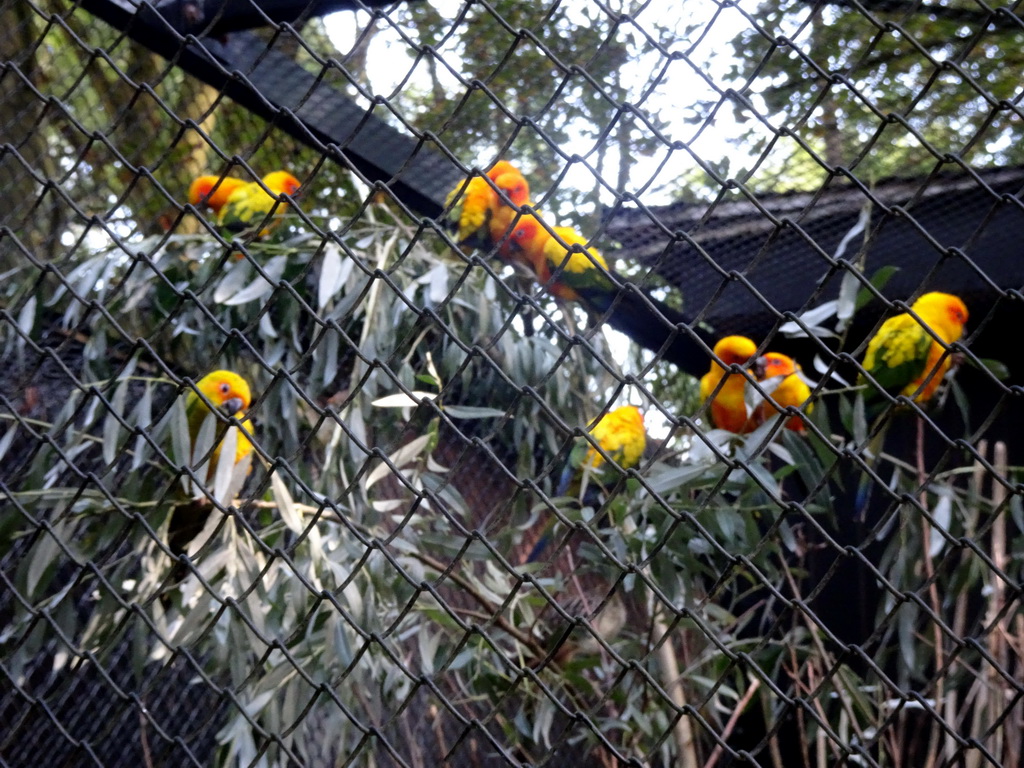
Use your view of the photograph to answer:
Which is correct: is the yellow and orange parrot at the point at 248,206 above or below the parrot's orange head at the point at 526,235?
below

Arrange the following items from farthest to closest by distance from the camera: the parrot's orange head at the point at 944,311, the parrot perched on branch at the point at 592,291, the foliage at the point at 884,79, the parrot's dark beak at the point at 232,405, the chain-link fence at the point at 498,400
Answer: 1. the parrot perched on branch at the point at 592,291
2. the parrot's orange head at the point at 944,311
3. the parrot's dark beak at the point at 232,405
4. the foliage at the point at 884,79
5. the chain-link fence at the point at 498,400

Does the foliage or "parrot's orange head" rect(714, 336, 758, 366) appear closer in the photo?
the foliage

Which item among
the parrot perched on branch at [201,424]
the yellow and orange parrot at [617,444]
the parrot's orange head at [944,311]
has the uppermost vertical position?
the parrot's orange head at [944,311]

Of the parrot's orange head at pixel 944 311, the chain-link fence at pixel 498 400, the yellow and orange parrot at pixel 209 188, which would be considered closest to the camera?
the chain-link fence at pixel 498 400

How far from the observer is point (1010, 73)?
4.77 ft

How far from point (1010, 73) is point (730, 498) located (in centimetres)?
92

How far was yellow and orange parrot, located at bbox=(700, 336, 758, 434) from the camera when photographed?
180 centimetres

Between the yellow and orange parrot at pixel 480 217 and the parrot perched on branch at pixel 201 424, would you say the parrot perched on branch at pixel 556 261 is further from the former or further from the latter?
the parrot perched on branch at pixel 201 424

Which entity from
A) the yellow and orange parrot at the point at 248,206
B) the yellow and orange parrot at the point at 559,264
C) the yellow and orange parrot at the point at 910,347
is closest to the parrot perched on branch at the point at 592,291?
the yellow and orange parrot at the point at 559,264

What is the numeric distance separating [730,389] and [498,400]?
56 cm

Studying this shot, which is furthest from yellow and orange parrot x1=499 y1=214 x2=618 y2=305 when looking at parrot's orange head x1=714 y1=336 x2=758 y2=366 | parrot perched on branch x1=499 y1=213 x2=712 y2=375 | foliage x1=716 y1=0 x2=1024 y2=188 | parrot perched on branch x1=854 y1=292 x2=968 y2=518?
parrot perched on branch x1=854 y1=292 x2=968 y2=518

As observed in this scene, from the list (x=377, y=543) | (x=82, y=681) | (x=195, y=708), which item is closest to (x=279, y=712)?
(x=377, y=543)

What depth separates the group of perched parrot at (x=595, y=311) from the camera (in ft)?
5.27

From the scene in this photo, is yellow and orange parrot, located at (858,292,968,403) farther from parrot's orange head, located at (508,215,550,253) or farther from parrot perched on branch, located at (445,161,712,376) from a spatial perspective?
parrot's orange head, located at (508,215,550,253)
